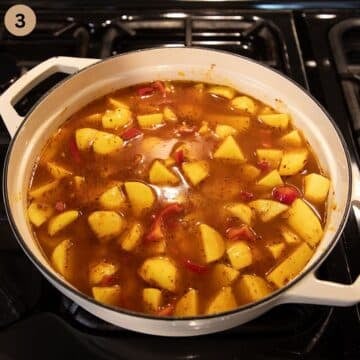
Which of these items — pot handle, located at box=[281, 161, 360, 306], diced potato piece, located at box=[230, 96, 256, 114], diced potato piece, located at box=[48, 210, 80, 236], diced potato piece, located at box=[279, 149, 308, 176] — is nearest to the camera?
pot handle, located at box=[281, 161, 360, 306]

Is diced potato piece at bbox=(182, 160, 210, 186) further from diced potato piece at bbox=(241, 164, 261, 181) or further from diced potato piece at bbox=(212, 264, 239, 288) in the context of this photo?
diced potato piece at bbox=(212, 264, 239, 288)

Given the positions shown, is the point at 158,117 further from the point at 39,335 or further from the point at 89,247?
the point at 39,335

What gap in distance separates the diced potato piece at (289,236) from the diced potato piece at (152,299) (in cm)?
28

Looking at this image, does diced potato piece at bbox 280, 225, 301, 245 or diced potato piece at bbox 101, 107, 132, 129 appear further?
diced potato piece at bbox 101, 107, 132, 129

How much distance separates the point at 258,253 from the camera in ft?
3.66

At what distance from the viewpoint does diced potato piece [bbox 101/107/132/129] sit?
1.33m

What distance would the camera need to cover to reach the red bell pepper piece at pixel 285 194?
3.91 ft

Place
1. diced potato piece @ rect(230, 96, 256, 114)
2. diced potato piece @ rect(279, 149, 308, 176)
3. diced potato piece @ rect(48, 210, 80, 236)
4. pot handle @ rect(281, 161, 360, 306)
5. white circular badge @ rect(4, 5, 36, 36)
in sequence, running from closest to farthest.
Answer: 1. pot handle @ rect(281, 161, 360, 306)
2. diced potato piece @ rect(48, 210, 80, 236)
3. diced potato piece @ rect(279, 149, 308, 176)
4. diced potato piece @ rect(230, 96, 256, 114)
5. white circular badge @ rect(4, 5, 36, 36)

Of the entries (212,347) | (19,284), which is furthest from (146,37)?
(212,347)

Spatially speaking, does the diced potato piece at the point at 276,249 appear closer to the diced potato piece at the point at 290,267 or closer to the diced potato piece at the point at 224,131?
the diced potato piece at the point at 290,267

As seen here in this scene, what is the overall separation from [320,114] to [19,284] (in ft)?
2.37

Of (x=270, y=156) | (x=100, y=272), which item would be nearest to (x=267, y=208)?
(x=270, y=156)

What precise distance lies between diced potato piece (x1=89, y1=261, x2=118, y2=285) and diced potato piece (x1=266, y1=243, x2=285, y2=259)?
303 millimetres

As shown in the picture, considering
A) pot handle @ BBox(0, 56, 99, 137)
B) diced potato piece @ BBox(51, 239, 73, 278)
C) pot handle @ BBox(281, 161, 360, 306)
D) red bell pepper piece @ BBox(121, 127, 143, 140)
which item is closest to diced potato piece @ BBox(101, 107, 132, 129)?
red bell pepper piece @ BBox(121, 127, 143, 140)
